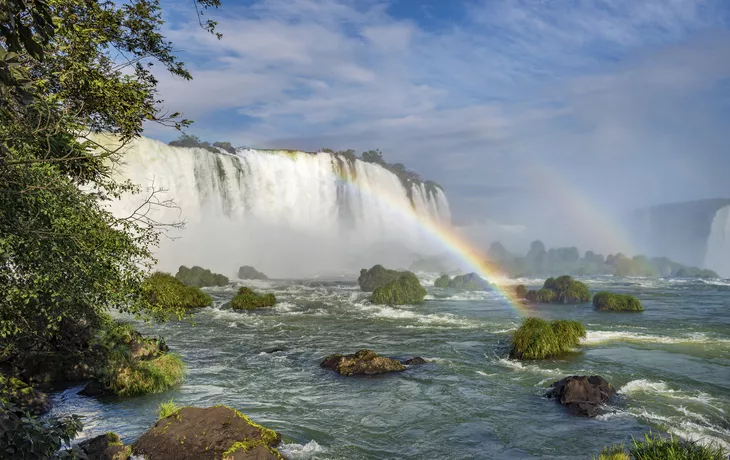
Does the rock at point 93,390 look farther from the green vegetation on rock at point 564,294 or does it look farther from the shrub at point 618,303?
the green vegetation on rock at point 564,294

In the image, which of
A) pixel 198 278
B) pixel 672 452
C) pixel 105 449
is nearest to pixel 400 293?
pixel 198 278

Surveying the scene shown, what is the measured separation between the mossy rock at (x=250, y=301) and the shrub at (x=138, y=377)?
19888mm

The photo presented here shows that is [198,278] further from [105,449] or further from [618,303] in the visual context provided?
[105,449]

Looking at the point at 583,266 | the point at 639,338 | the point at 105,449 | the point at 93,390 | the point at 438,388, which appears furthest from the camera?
the point at 583,266

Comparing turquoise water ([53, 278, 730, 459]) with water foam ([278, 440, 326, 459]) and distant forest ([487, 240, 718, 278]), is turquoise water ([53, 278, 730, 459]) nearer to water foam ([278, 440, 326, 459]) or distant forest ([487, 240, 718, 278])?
water foam ([278, 440, 326, 459])

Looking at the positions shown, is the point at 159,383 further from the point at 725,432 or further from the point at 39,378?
the point at 725,432

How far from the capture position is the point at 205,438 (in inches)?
399

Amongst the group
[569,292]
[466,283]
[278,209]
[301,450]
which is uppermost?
[278,209]

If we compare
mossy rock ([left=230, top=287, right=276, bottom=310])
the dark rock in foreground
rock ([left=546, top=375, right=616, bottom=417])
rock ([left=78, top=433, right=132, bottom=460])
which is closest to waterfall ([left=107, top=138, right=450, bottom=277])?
mossy rock ([left=230, top=287, right=276, bottom=310])

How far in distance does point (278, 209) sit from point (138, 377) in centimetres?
5482

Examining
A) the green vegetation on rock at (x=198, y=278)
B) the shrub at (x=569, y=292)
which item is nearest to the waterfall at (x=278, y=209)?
the green vegetation on rock at (x=198, y=278)

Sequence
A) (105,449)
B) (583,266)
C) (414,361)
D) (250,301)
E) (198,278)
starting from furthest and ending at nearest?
(583,266) < (198,278) < (250,301) < (414,361) < (105,449)

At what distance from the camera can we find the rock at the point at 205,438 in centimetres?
982

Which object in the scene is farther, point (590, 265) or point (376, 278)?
point (590, 265)
